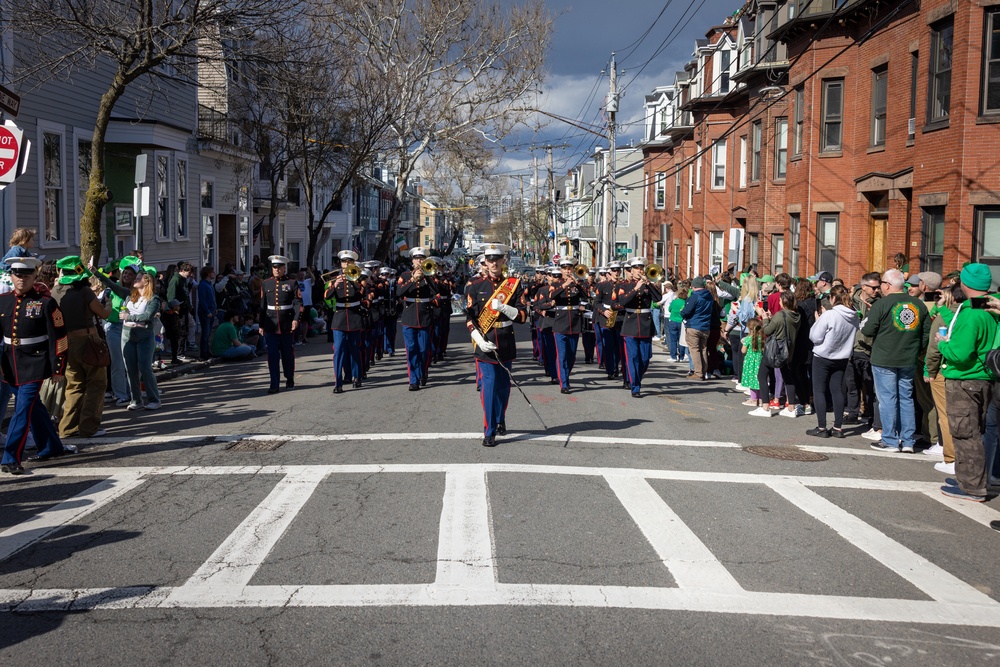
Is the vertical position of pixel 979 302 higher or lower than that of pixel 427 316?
higher

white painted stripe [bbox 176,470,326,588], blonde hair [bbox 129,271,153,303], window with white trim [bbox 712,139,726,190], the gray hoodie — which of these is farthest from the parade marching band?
window with white trim [bbox 712,139,726,190]

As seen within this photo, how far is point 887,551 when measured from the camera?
677 centimetres

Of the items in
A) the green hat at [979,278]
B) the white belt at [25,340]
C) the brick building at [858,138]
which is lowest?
the white belt at [25,340]

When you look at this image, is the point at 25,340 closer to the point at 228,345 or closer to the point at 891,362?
the point at 891,362

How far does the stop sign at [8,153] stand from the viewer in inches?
388

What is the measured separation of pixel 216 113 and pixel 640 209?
44.2 m

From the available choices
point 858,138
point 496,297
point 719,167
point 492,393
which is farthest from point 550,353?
point 719,167

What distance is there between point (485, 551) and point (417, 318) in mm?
8719

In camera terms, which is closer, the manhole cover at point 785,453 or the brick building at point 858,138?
the manhole cover at point 785,453

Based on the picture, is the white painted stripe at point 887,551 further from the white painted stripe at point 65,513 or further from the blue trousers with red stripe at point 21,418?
the blue trousers with red stripe at point 21,418

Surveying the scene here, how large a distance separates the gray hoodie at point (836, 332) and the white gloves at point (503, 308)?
3687 millimetres

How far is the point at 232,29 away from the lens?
15312mm

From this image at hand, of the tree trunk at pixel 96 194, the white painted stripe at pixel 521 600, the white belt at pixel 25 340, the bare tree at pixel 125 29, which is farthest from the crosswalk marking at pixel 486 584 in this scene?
the bare tree at pixel 125 29

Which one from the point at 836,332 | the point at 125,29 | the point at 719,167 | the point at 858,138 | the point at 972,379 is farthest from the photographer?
the point at 719,167
